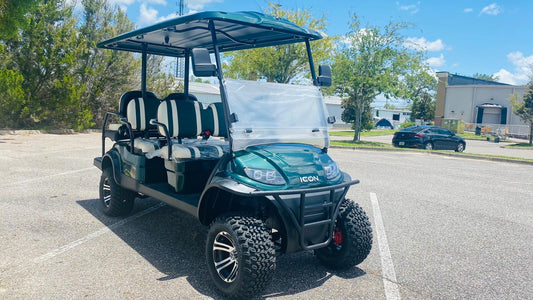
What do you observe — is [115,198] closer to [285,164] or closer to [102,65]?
[285,164]

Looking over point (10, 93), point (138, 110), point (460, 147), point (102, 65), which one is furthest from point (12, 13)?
point (460, 147)

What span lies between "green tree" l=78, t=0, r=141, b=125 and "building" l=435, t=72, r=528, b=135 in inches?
1338

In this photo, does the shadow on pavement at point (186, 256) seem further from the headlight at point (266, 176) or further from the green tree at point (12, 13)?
the green tree at point (12, 13)

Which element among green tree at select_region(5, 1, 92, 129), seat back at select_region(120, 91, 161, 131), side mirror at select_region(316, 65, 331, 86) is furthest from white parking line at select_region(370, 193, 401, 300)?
green tree at select_region(5, 1, 92, 129)

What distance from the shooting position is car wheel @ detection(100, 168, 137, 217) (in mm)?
5457

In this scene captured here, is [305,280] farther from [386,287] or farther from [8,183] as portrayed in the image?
[8,183]

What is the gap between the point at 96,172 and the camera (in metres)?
9.11

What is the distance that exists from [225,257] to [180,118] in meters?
2.07

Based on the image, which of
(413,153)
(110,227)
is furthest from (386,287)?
(413,153)

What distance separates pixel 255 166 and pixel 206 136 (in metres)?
2.07

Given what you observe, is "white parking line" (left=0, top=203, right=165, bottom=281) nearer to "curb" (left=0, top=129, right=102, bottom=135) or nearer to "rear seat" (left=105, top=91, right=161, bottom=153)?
"rear seat" (left=105, top=91, right=161, bottom=153)

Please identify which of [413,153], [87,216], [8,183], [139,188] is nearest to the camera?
[139,188]

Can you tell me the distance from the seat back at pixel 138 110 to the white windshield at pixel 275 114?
2.21 m

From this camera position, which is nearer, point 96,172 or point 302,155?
point 302,155
